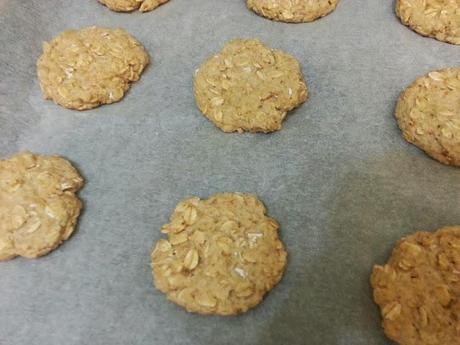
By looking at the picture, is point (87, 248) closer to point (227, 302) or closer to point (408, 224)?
point (227, 302)

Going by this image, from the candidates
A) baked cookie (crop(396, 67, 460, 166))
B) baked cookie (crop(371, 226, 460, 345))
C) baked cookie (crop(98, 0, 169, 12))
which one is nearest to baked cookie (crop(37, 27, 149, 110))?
baked cookie (crop(98, 0, 169, 12))

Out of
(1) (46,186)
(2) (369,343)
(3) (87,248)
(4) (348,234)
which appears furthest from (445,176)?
(1) (46,186)

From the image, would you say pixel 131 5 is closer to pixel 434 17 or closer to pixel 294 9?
pixel 294 9

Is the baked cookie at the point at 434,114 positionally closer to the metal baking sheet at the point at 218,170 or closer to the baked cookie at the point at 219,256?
the metal baking sheet at the point at 218,170

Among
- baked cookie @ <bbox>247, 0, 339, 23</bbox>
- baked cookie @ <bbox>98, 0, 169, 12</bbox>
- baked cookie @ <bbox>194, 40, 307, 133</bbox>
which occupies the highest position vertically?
baked cookie @ <bbox>247, 0, 339, 23</bbox>

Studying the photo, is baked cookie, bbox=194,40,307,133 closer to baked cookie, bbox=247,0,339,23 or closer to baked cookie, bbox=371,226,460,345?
baked cookie, bbox=247,0,339,23
